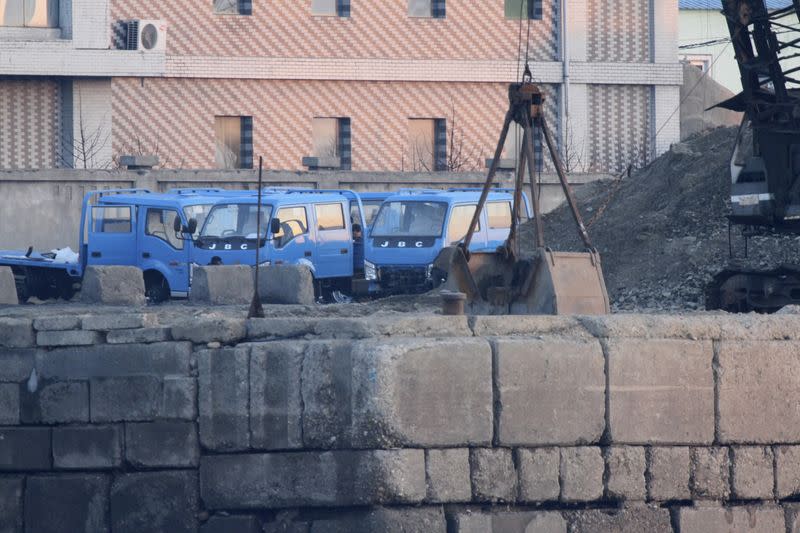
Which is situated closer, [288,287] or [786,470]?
[786,470]

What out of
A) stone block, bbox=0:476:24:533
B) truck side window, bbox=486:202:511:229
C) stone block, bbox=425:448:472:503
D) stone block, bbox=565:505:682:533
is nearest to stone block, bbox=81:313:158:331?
stone block, bbox=0:476:24:533

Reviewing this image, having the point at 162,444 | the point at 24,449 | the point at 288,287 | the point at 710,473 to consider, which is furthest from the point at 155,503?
the point at 288,287

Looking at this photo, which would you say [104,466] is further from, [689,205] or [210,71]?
[210,71]

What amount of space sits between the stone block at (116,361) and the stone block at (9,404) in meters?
0.20

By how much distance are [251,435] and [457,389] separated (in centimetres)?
117

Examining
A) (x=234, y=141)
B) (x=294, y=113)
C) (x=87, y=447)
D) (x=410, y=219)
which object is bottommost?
(x=87, y=447)

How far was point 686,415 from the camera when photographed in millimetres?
8148

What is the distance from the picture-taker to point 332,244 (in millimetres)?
22781

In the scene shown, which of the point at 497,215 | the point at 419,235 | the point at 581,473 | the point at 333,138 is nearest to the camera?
the point at 581,473

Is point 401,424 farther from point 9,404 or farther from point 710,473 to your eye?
point 9,404

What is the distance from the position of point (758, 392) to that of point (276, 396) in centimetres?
269

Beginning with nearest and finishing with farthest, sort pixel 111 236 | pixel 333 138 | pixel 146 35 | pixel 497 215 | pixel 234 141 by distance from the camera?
pixel 497 215
pixel 111 236
pixel 146 35
pixel 234 141
pixel 333 138

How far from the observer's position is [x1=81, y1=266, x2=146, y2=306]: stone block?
15.7 metres

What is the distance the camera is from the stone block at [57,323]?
27.6ft
